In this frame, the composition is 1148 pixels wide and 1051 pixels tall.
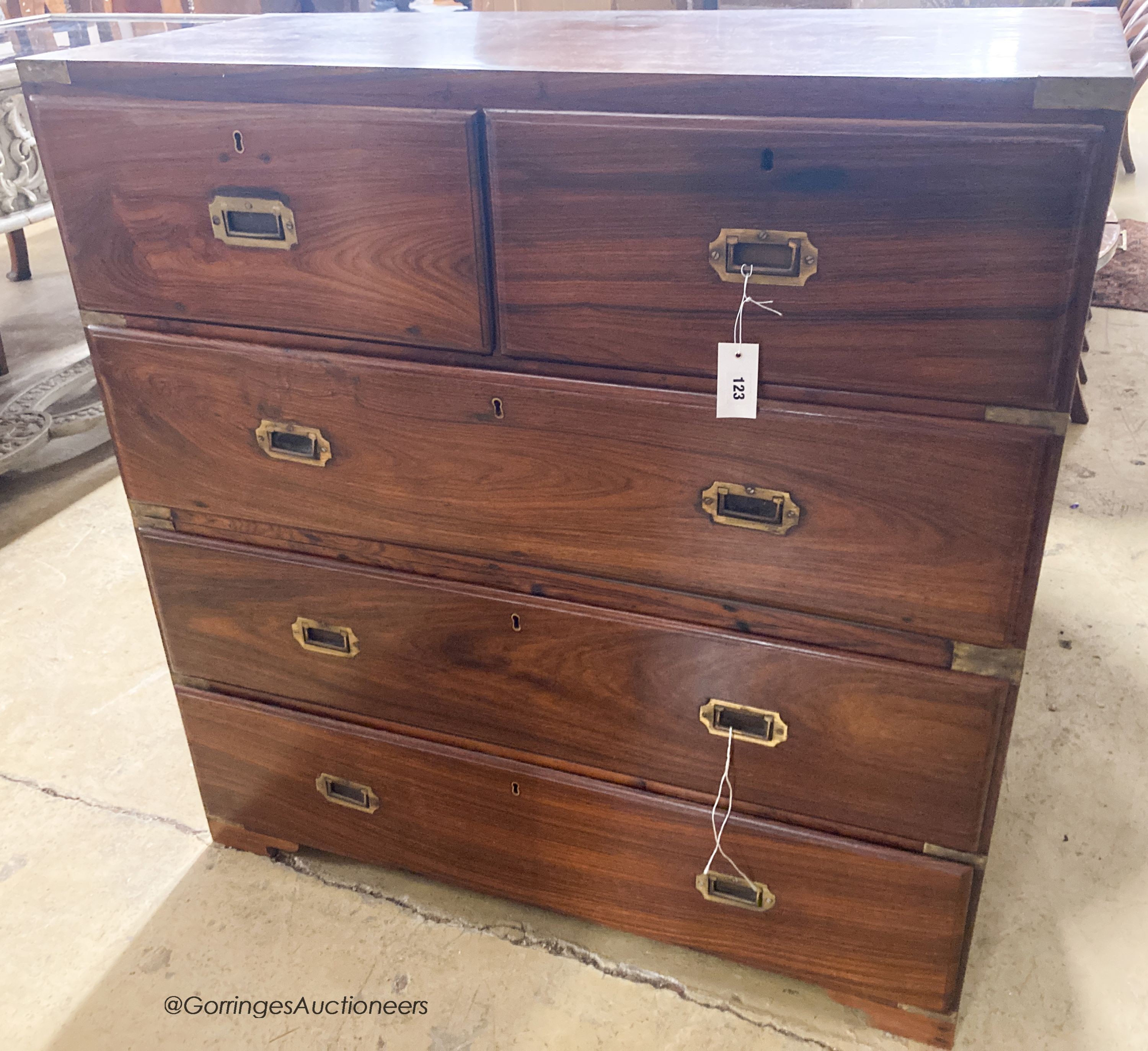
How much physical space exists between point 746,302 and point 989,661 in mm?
386

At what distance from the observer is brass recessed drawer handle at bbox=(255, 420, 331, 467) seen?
1074mm

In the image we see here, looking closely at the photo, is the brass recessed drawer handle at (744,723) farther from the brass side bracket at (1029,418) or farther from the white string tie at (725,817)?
the brass side bracket at (1029,418)

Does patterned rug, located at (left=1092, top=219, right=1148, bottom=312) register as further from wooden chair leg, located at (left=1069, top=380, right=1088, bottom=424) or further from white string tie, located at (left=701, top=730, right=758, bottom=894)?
white string tie, located at (left=701, top=730, right=758, bottom=894)

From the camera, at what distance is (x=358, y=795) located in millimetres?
1294

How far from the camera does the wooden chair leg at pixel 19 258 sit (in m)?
3.28

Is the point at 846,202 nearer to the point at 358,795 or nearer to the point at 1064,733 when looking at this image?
the point at 358,795

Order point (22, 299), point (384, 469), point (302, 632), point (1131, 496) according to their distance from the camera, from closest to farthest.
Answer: point (384, 469), point (302, 632), point (1131, 496), point (22, 299)

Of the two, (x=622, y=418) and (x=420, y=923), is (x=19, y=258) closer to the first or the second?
(x=420, y=923)

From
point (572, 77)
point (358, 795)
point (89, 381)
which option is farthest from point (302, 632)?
point (89, 381)

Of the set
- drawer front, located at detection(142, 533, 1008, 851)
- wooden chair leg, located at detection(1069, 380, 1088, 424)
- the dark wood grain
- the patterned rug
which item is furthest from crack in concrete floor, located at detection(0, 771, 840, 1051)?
the patterned rug

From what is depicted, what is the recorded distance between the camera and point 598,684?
108cm

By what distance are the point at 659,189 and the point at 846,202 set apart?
149mm

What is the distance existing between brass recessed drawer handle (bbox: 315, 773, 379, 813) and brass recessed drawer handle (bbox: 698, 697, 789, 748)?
1.54ft

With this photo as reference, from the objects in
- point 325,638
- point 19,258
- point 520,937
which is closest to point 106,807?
point 325,638
